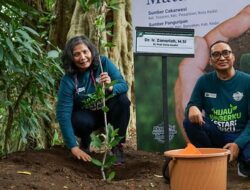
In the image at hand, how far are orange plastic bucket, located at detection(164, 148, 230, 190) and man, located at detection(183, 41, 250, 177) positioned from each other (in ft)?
1.97

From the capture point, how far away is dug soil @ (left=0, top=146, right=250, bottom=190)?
10.6 ft

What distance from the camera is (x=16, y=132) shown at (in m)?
4.77

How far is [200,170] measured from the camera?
2854mm

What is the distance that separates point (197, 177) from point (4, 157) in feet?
5.92

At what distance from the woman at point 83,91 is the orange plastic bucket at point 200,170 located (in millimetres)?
1140

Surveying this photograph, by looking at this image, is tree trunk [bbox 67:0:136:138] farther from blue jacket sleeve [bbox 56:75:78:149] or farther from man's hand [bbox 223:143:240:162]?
man's hand [bbox 223:143:240:162]

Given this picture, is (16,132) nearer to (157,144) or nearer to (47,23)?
(157,144)

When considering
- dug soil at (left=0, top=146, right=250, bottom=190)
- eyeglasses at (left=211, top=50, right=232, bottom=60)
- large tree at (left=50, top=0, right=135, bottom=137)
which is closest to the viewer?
dug soil at (left=0, top=146, right=250, bottom=190)

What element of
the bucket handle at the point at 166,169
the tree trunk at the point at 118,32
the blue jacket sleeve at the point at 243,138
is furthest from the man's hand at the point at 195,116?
the tree trunk at the point at 118,32

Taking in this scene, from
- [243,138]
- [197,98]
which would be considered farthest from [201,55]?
[243,138]

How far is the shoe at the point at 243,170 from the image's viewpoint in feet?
11.8

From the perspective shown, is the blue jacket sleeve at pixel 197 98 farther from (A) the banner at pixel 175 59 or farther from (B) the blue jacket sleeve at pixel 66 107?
(B) the blue jacket sleeve at pixel 66 107

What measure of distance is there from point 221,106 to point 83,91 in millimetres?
1071

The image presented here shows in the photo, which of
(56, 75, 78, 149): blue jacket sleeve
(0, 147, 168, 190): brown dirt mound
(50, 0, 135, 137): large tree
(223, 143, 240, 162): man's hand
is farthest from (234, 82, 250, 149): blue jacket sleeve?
(50, 0, 135, 137): large tree
